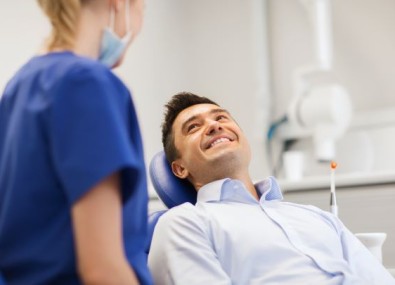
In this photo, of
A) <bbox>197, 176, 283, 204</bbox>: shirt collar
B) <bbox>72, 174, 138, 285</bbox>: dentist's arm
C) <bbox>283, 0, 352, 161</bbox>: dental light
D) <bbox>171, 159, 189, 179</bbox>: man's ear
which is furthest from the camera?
<bbox>283, 0, 352, 161</bbox>: dental light

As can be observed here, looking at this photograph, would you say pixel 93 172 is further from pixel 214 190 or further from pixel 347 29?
pixel 347 29

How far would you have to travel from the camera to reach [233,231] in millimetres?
1696

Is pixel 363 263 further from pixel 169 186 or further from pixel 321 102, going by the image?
pixel 321 102

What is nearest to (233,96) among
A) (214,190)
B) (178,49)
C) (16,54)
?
(178,49)

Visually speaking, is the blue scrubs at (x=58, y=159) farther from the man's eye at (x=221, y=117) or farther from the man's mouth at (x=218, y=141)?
the man's eye at (x=221, y=117)

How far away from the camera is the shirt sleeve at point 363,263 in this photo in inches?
68.1

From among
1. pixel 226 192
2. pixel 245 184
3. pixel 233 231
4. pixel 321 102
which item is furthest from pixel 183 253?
pixel 321 102

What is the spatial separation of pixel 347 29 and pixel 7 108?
7.82ft

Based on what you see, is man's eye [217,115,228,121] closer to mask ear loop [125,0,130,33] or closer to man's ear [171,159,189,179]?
man's ear [171,159,189,179]

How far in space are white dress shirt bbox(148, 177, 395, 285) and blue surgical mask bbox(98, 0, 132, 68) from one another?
2.28 feet

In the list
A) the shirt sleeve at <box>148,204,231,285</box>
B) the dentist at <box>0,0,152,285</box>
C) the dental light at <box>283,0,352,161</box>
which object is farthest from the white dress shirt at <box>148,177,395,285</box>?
the dental light at <box>283,0,352,161</box>

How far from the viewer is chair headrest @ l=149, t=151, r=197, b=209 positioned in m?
1.97

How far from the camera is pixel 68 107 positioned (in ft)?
3.01

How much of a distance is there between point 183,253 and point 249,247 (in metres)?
0.19
